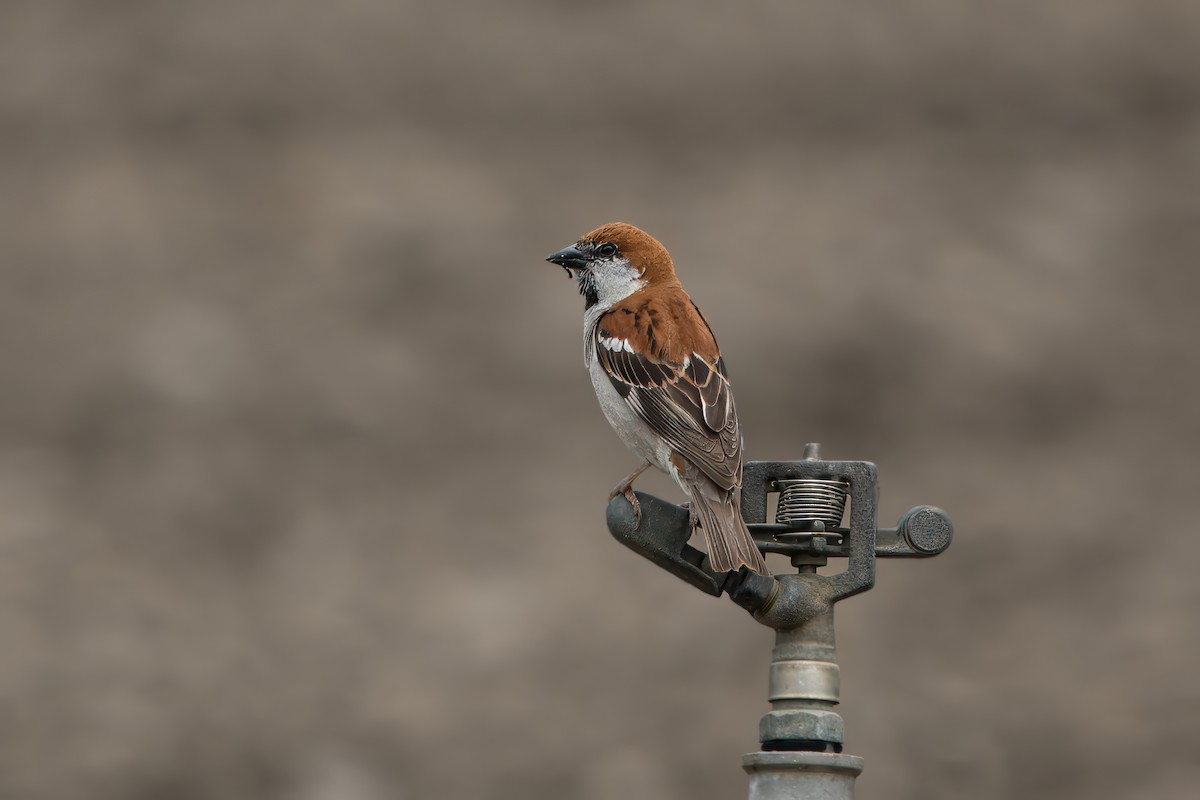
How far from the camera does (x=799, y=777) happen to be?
3.85m

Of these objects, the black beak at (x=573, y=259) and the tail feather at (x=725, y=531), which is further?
the black beak at (x=573, y=259)

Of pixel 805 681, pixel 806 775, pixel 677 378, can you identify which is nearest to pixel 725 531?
pixel 805 681

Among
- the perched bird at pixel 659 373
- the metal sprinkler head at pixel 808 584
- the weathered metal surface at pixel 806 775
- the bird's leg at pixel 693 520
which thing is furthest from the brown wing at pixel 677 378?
the weathered metal surface at pixel 806 775

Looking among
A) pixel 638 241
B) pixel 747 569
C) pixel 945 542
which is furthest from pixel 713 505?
pixel 638 241

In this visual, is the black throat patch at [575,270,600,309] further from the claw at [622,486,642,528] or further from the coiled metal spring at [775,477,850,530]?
the coiled metal spring at [775,477,850,530]

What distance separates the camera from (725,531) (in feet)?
14.3

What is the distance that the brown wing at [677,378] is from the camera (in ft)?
16.4

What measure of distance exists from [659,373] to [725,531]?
1.07m

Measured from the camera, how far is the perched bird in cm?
486

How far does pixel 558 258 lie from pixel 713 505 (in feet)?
5.16

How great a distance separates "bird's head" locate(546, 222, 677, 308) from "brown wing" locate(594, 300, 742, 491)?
0.86 ft

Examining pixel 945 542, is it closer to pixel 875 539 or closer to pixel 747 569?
pixel 875 539

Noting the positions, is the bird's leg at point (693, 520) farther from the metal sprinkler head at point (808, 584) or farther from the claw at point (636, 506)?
the metal sprinkler head at point (808, 584)

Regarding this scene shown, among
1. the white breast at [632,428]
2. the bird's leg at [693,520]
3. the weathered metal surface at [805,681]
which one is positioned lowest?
the weathered metal surface at [805,681]
